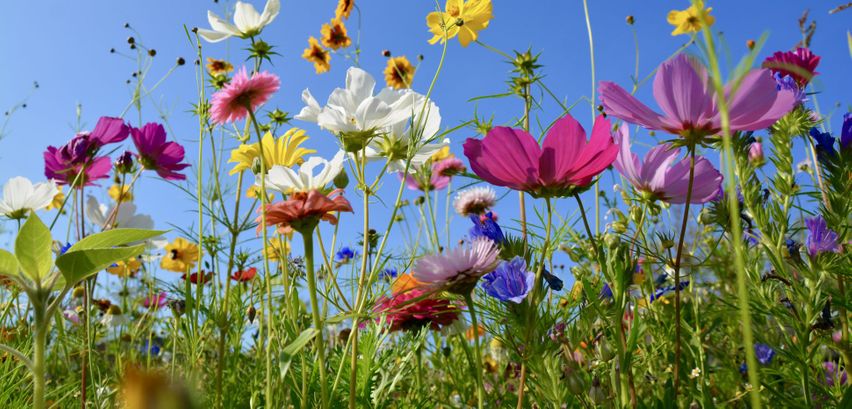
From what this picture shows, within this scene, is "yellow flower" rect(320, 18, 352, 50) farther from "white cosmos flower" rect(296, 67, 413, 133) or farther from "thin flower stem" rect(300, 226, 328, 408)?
"thin flower stem" rect(300, 226, 328, 408)

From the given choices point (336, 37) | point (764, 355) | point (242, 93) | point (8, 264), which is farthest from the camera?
point (336, 37)

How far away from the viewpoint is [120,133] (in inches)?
47.4

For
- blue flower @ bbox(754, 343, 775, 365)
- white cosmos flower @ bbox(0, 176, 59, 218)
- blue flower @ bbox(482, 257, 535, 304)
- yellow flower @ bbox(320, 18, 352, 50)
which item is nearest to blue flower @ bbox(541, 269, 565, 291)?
blue flower @ bbox(482, 257, 535, 304)

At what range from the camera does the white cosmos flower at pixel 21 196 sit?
49.3 inches

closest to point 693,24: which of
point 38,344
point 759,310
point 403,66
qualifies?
point 403,66

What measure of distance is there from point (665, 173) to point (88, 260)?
663mm

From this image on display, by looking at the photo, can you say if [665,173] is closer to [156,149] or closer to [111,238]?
[111,238]

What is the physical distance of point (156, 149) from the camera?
1.27 m

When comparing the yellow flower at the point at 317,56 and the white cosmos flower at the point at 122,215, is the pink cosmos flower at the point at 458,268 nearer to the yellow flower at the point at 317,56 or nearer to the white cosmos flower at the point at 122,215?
the white cosmos flower at the point at 122,215

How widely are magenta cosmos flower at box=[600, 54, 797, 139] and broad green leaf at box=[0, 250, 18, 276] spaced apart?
0.58 metres

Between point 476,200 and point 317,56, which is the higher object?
point 317,56

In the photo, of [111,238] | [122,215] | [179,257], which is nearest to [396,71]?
[179,257]

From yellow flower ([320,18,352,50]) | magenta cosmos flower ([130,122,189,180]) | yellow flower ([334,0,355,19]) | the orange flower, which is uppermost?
yellow flower ([320,18,352,50])

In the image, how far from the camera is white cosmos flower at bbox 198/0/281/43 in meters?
1.10
